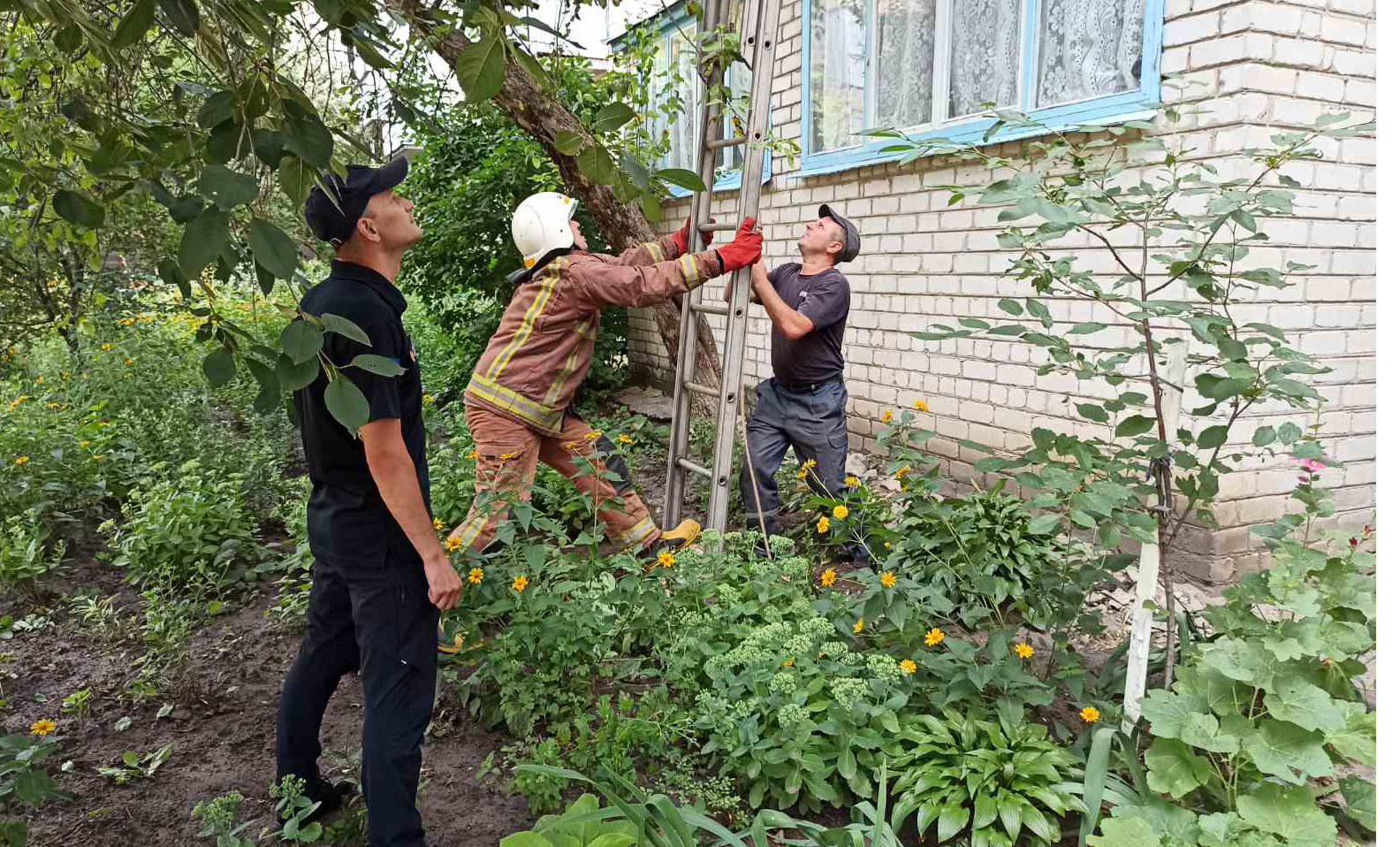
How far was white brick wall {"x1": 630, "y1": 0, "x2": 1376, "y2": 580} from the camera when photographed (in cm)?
383

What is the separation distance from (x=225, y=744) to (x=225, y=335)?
98.8 inches

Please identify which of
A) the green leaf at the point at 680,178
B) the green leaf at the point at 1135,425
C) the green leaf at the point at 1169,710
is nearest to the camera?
the green leaf at the point at 680,178

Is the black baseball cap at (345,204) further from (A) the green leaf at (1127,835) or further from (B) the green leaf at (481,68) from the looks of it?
(A) the green leaf at (1127,835)

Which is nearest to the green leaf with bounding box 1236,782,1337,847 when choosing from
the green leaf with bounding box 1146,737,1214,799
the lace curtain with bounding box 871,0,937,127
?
the green leaf with bounding box 1146,737,1214,799

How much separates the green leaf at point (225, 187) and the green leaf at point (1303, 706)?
7.55 ft

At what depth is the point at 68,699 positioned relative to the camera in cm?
331

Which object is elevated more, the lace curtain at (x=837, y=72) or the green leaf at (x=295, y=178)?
the lace curtain at (x=837, y=72)

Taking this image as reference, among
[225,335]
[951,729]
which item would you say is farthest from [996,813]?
[225,335]

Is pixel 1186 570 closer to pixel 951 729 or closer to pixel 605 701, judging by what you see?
pixel 951 729

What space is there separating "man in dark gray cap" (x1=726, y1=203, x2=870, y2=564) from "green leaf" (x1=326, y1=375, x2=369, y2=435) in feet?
10.7

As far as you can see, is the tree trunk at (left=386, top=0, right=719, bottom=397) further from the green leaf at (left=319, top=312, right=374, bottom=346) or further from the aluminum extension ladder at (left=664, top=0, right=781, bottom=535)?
the green leaf at (left=319, top=312, right=374, bottom=346)

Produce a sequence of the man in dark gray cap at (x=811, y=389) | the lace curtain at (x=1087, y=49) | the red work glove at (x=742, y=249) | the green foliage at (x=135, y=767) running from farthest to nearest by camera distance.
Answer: the man in dark gray cap at (x=811, y=389), the lace curtain at (x=1087, y=49), the red work glove at (x=742, y=249), the green foliage at (x=135, y=767)

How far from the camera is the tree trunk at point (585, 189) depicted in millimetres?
5465

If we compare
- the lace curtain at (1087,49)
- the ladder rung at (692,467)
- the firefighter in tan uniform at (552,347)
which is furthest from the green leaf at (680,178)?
the lace curtain at (1087,49)
